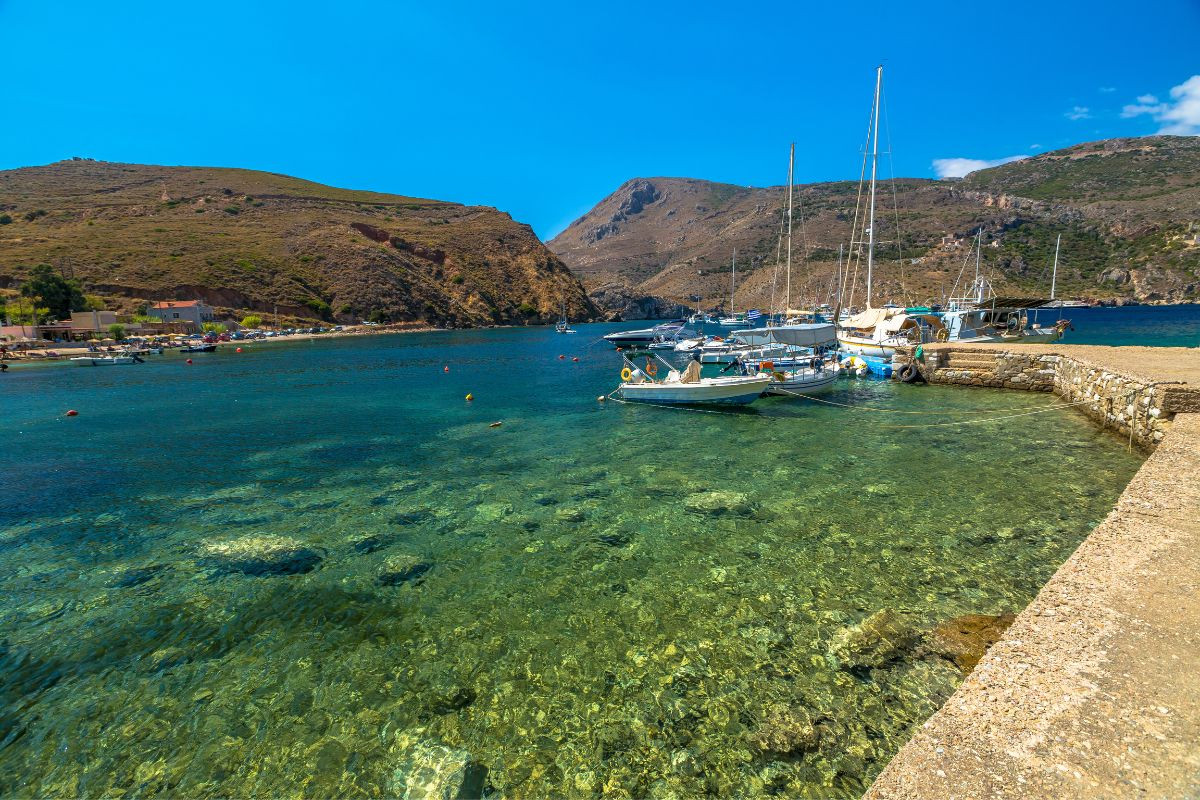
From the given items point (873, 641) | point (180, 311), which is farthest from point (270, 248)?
point (873, 641)

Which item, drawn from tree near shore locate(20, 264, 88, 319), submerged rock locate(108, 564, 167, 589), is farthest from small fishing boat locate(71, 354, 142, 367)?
submerged rock locate(108, 564, 167, 589)

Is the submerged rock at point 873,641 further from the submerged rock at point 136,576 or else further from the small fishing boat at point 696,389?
the small fishing boat at point 696,389

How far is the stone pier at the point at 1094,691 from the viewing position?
2.67 meters

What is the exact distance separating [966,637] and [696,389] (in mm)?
14944

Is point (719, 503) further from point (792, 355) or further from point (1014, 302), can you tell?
point (1014, 302)

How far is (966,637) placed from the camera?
5.88m

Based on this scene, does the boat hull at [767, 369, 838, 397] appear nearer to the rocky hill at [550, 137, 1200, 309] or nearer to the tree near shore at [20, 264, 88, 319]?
the rocky hill at [550, 137, 1200, 309]

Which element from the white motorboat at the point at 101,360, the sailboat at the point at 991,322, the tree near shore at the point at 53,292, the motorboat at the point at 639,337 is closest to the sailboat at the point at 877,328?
the sailboat at the point at 991,322

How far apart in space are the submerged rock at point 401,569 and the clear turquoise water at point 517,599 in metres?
0.10

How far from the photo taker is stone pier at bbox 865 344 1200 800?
2.67 m

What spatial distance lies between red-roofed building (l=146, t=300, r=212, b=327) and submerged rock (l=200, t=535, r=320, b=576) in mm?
90855

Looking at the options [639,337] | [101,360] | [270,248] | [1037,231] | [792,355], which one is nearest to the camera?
[792,355]

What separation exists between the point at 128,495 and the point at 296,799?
12003 mm

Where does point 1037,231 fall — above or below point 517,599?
above
